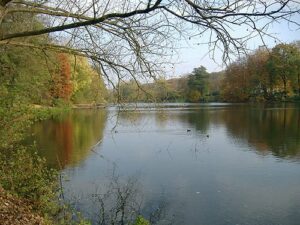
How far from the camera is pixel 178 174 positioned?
13.8m

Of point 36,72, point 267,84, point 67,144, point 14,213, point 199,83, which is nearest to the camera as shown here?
point 14,213

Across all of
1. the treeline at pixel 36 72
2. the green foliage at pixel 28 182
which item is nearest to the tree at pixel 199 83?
the treeline at pixel 36 72

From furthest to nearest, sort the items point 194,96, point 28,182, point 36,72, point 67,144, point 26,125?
point 194,96 → point 67,144 → point 36,72 → point 26,125 → point 28,182

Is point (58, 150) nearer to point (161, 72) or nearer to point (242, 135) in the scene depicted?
point (242, 135)

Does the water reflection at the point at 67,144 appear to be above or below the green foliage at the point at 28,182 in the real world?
below

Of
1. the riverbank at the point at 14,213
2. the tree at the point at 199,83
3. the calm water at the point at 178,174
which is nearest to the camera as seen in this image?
the riverbank at the point at 14,213

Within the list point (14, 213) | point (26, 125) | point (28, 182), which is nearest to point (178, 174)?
point (26, 125)

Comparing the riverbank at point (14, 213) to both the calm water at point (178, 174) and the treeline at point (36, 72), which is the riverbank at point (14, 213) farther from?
the treeline at point (36, 72)

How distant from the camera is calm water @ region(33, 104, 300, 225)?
30.5 ft

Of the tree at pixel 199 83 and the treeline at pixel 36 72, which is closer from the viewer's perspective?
the treeline at pixel 36 72

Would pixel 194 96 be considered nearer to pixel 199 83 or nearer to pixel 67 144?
pixel 199 83

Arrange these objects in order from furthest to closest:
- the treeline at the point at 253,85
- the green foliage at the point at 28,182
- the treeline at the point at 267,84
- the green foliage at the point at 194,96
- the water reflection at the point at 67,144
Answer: the green foliage at the point at 194,96, the treeline at the point at 267,84, the treeline at the point at 253,85, the water reflection at the point at 67,144, the green foliage at the point at 28,182

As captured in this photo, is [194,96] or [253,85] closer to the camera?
[253,85]

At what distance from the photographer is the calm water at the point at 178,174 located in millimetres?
9289
